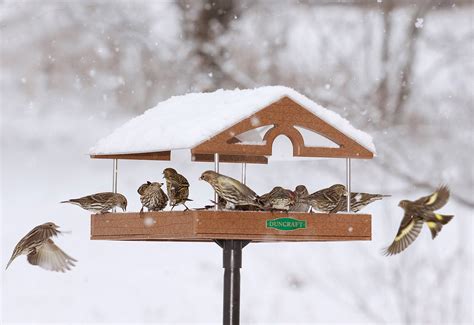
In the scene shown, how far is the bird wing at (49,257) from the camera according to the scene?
670 centimetres

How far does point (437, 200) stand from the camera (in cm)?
591

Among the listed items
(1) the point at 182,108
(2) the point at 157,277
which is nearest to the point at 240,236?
(1) the point at 182,108

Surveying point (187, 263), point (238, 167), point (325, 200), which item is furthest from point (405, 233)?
point (187, 263)

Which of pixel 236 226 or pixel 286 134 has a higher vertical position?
pixel 286 134

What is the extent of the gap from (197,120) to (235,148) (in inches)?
13.5

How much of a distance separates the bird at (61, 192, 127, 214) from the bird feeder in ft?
0.21

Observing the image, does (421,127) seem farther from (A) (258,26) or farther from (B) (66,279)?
(B) (66,279)

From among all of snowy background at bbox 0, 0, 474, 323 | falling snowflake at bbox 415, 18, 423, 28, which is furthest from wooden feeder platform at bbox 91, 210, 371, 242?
falling snowflake at bbox 415, 18, 423, 28

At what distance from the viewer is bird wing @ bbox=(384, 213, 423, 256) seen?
19.9 ft

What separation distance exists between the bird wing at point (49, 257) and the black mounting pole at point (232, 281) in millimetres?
1231

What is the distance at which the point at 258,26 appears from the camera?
473 inches

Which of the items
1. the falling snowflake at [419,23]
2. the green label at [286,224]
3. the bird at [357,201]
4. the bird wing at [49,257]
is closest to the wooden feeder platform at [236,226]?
the green label at [286,224]

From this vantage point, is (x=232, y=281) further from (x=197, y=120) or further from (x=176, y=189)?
(x=197, y=120)

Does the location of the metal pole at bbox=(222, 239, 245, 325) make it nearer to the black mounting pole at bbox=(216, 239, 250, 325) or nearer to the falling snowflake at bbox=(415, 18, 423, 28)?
the black mounting pole at bbox=(216, 239, 250, 325)
